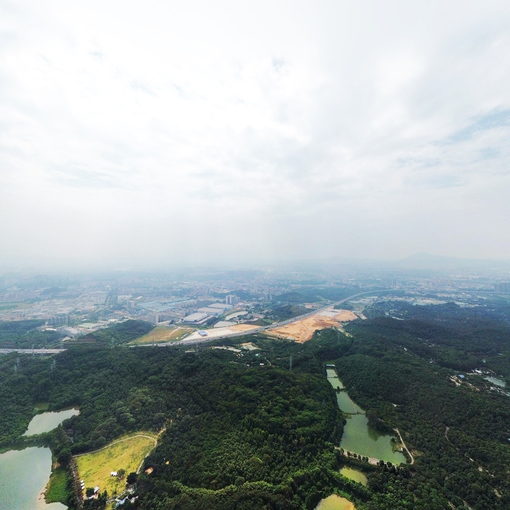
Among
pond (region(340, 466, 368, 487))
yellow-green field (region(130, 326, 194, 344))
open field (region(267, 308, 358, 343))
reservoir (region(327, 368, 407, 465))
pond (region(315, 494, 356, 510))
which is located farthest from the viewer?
open field (region(267, 308, 358, 343))

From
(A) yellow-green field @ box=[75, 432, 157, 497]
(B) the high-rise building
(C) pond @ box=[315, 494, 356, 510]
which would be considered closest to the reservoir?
(C) pond @ box=[315, 494, 356, 510]

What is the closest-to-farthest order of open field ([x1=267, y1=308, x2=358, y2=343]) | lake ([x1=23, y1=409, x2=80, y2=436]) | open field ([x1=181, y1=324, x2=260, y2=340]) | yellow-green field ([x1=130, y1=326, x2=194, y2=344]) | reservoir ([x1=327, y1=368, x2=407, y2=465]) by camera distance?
reservoir ([x1=327, y1=368, x2=407, y2=465]) → lake ([x1=23, y1=409, x2=80, y2=436]) → yellow-green field ([x1=130, y1=326, x2=194, y2=344]) → open field ([x1=267, y1=308, x2=358, y2=343]) → open field ([x1=181, y1=324, x2=260, y2=340])

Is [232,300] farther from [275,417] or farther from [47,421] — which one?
[275,417]

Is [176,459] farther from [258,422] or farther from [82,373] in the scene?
[82,373]

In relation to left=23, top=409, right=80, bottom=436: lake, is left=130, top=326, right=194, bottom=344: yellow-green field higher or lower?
higher

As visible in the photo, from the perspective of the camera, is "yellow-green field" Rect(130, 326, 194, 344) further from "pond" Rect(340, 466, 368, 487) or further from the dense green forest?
"pond" Rect(340, 466, 368, 487)

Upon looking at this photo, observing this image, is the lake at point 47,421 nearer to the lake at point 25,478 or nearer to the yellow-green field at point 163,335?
the lake at point 25,478

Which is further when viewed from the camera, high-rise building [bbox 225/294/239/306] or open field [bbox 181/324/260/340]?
high-rise building [bbox 225/294/239/306]
